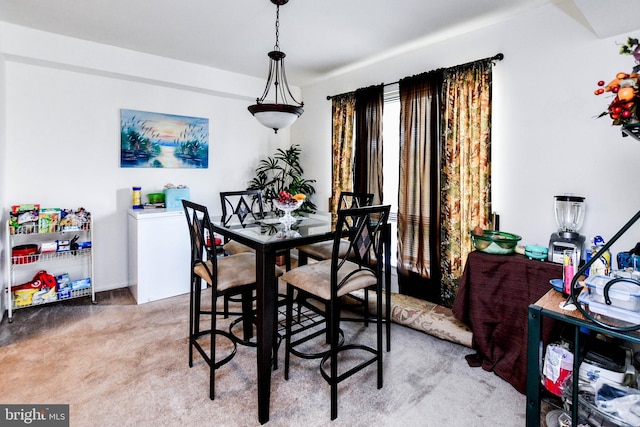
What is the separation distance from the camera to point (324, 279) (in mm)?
1980

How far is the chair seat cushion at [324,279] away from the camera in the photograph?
1.92 meters

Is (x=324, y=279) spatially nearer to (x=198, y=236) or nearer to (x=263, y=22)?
(x=198, y=236)

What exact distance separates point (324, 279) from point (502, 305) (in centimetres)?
120

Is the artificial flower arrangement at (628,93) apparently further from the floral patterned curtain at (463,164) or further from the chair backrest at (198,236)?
the chair backrest at (198,236)

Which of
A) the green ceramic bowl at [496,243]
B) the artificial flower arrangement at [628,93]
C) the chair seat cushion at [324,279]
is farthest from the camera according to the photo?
the green ceramic bowl at [496,243]

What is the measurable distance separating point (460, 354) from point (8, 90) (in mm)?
4530

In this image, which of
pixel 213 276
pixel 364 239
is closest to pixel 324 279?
pixel 364 239

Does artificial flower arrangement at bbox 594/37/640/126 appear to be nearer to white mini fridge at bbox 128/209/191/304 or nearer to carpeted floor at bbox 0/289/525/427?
carpeted floor at bbox 0/289/525/427

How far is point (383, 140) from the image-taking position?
3.73m

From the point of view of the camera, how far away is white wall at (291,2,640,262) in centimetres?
223

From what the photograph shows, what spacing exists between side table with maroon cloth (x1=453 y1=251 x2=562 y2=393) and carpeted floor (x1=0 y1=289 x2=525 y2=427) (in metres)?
0.13

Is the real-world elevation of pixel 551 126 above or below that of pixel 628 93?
above

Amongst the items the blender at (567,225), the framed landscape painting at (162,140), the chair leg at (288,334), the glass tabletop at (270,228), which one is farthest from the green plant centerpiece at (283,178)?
the blender at (567,225)

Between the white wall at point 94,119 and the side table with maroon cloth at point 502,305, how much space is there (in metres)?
3.29
